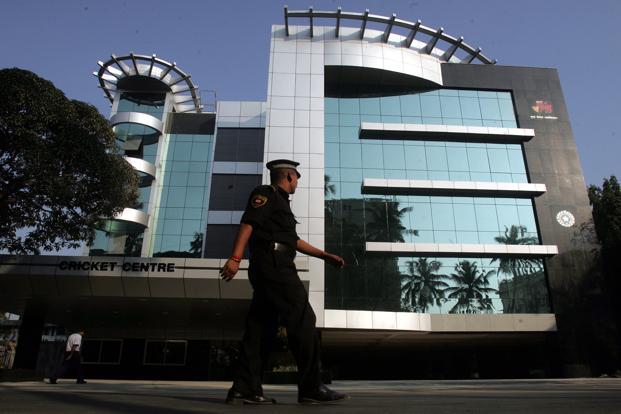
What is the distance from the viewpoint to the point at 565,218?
2388cm

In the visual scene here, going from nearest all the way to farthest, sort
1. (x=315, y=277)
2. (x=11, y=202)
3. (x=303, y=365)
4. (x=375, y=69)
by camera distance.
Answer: (x=303, y=365) → (x=11, y=202) → (x=315, y=277) → (x=375, y=69)

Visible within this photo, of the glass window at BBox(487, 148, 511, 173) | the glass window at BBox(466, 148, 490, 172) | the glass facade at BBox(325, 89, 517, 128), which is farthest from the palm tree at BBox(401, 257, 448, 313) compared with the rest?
the glass facade at BBox(325, 89, 517, 128)

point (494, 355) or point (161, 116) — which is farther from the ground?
point (161, 116)

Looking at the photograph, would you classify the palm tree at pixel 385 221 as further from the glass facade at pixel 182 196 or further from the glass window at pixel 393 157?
the glass facade at pixel 182 196

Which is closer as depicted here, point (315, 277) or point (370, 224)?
point (315, 277)

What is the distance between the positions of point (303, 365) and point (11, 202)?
1585 centimetres

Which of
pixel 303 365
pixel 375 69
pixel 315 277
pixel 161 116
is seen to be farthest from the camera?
pixel 161 116

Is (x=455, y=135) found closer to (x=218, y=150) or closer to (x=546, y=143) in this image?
(x=546, y=143)

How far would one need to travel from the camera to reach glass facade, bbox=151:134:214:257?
25.7m

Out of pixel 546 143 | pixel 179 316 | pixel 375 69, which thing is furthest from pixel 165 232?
pixel 546 143

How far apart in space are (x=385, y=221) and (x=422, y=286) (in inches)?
158

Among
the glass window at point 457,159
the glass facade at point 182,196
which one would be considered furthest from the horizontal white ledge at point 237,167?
the glass window at point 457,159

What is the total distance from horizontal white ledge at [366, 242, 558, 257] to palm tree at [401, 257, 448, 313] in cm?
61

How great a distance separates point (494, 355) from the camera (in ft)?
87.8
